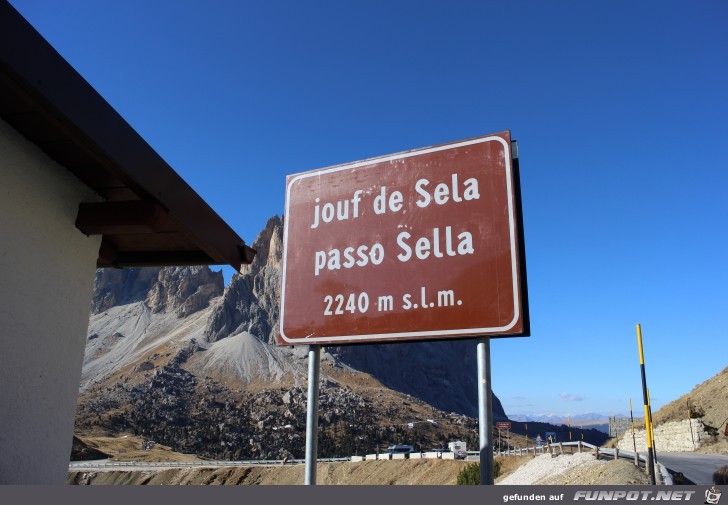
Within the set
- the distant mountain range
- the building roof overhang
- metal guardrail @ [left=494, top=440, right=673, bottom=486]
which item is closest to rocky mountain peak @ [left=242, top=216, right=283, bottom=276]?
the distant mountain range

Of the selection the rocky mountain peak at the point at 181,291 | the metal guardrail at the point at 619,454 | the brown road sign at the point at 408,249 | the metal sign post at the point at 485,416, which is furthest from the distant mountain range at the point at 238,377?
the metal sign post at the point at 485,416

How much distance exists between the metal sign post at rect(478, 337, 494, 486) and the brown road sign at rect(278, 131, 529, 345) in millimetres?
246

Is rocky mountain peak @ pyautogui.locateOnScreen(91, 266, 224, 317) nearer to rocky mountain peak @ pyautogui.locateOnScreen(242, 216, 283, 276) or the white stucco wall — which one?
rocky mountain peak @ pyautogui.locateOnScreen(242, 216, 283, 276)

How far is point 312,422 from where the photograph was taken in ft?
16.8

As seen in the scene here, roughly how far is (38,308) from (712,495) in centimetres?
492

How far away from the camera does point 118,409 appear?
3875 inches

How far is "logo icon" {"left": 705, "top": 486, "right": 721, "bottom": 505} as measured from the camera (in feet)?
10.4

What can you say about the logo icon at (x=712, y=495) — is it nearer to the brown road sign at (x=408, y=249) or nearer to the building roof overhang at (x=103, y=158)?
the brown road sign at (x=408, y=249)

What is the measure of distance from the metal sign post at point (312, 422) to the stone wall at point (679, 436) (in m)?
42.2

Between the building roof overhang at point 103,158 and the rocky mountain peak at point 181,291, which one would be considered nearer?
the building roof overhang at point 103,158

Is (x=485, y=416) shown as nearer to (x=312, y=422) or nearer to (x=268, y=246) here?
(x=312, y=422)

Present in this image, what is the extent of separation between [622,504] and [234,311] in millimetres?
150158

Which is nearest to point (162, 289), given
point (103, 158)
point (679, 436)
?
point (679, 436)

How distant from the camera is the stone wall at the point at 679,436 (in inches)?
1544
